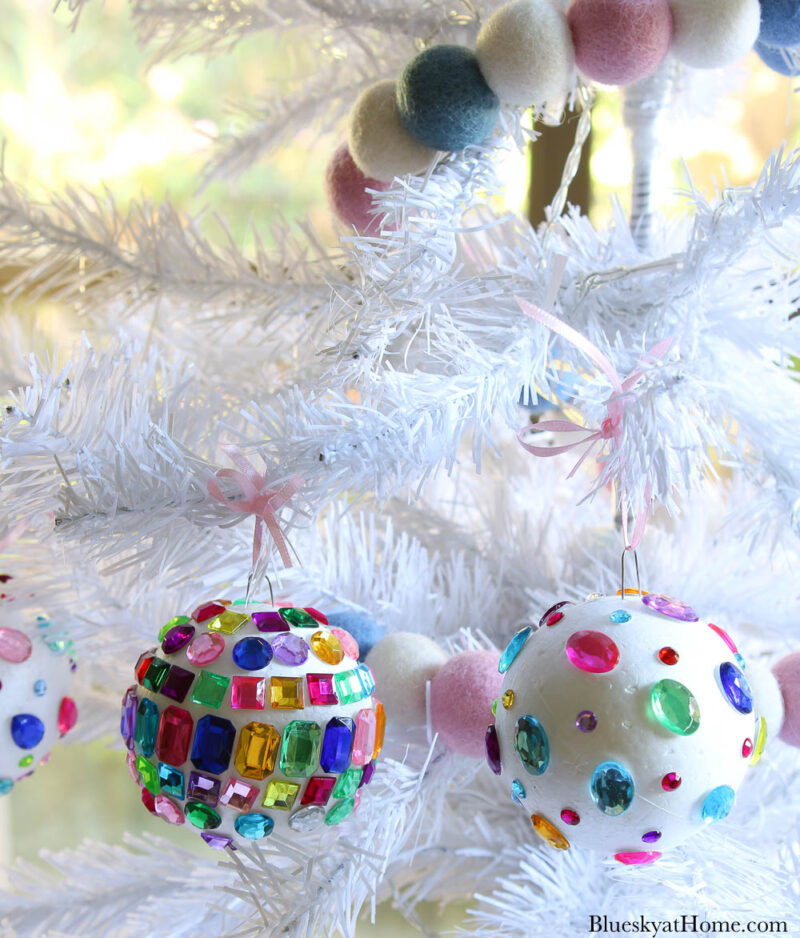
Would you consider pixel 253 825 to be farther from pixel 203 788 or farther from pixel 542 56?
pixel 542 56

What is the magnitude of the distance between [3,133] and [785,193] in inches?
40.3

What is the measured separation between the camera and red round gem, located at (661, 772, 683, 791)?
1.06 feet

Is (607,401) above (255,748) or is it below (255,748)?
above

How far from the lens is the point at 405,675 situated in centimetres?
44

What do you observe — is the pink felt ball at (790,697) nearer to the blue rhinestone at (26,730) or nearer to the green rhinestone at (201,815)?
the green rhinestone at (201,815)

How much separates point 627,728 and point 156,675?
186mm

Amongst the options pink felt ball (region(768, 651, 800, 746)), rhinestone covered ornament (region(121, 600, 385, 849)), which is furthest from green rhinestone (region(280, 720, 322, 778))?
pink felt ball (region(768, 651, 800, 746))

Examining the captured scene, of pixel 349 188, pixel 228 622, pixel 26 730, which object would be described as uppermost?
pixel 349 188

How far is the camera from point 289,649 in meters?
0.36

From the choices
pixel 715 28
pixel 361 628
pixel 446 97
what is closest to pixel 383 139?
pixel 446 97

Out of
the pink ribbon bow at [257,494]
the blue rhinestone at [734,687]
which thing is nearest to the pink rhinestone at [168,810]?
the pink ribbon bow at [257,494]

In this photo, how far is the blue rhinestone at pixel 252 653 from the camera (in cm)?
35

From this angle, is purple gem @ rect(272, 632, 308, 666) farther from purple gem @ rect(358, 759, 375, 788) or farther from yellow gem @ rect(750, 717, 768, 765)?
yellow gem @ rect(750, 717, 768, 765)

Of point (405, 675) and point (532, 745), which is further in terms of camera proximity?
point (405, 675)
